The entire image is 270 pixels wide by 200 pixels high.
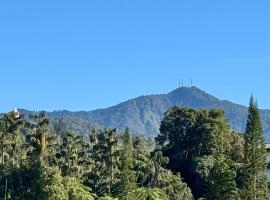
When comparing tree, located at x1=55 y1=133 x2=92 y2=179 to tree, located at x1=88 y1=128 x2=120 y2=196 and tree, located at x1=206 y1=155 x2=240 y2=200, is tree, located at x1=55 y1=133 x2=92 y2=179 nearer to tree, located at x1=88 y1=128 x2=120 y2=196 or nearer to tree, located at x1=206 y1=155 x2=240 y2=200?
tree, located at x1=88 y1=128 x2=120 y2=196

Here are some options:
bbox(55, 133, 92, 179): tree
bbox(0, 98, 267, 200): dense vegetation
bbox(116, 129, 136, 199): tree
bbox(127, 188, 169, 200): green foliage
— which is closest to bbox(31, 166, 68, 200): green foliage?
bbox(0, 98, 267, 200): dense vegetation

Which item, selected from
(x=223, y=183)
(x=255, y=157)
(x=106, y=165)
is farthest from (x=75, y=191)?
(x=255, y=157)

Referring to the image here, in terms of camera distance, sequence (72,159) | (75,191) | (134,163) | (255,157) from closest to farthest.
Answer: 1. (75,191)
2. (255,157)
3. (72,159)
4. (134,163)

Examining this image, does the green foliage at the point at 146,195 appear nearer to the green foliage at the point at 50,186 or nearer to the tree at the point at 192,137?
the green foliage at the point at 50,186

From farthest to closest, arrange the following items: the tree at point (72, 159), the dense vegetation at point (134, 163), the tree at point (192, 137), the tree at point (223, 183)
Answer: the tree at point (192, 137), the tree at point (72, 159), the dense vegetation at point (134, 163), the tree at point (223, 183)

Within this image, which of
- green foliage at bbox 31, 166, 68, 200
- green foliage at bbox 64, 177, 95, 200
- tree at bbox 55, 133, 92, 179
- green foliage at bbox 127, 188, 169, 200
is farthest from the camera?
tree at bbox 55, 133, 92, 179

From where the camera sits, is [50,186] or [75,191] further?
[75,191]

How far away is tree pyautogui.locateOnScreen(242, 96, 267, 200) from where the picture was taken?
72062 mm

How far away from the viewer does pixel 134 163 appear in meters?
86.1

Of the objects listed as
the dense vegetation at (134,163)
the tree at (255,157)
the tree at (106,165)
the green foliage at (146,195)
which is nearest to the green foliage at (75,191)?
the dense vegetation at (134,163)

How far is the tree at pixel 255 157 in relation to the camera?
72.1 meters

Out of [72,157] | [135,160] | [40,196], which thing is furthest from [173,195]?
[40,196]

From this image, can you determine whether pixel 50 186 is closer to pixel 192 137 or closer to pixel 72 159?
pixel 72 159

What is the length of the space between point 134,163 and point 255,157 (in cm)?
1815
